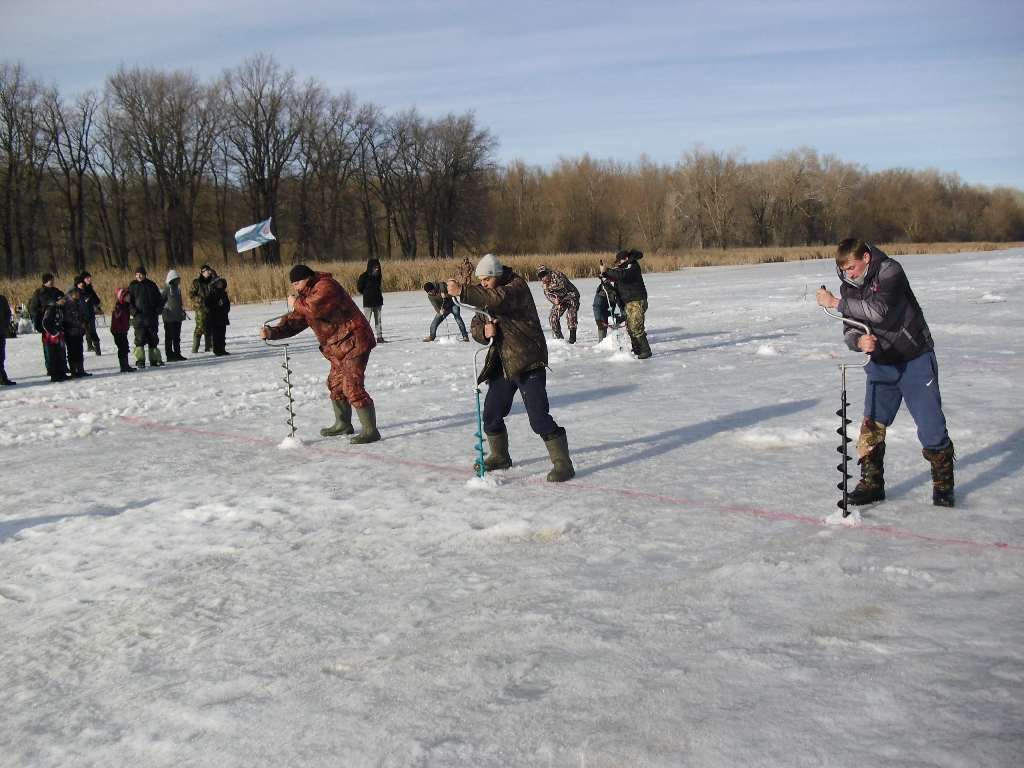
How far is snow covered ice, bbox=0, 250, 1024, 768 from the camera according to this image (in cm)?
294

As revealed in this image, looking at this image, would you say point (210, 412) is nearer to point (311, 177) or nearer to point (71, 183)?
point (71, 183)

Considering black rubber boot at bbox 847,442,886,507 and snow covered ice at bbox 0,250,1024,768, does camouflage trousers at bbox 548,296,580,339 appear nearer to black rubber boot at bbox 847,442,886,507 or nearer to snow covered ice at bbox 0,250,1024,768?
snow covered ice at bbox 0,250,1024,768

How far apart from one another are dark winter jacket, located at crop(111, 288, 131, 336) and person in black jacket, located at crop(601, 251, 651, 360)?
755 centimetres

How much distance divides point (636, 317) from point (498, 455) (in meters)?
6.15

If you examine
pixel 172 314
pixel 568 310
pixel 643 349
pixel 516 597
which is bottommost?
pixel 516 597

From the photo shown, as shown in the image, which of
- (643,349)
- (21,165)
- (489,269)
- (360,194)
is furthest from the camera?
(360,194)

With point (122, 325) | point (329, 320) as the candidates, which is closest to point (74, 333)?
point (122, 325)

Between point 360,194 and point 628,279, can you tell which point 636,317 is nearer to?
point 628,279

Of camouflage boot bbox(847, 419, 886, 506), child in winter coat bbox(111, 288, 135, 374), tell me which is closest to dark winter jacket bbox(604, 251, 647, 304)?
camouflage boot bbox(847, 419, 886, 506)

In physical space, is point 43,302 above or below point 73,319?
above

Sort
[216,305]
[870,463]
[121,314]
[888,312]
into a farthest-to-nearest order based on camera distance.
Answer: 1. [216,305]
2. [121,314]
3. [870,463]
4. [888,312]

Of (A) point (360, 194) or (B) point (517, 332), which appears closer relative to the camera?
(B) point (517, 332)

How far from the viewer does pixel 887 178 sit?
3637 inches

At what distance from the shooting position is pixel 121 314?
537 inches
